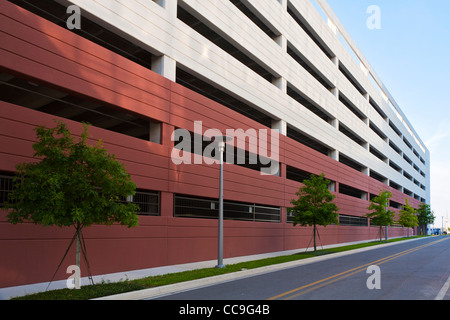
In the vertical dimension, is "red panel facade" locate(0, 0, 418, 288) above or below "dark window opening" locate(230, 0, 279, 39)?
below

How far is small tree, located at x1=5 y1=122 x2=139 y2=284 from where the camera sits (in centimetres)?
1030

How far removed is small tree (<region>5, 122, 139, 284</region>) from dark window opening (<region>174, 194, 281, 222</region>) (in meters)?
8.47

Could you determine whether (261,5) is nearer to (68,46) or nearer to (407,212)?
(68,46)

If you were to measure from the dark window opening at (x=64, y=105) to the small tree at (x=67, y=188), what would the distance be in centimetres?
817

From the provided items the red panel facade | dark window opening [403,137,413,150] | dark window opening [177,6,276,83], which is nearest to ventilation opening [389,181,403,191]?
dark window opening [403,137,413,150]

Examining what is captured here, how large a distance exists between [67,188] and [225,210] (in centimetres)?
1393

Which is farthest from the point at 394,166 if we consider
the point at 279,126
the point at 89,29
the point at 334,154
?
the point at 89,29

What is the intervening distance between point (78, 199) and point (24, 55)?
5.89m

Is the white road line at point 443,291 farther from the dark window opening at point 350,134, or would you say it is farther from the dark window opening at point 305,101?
the dark window opening at point 350,134

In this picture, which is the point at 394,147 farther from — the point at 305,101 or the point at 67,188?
the point at 67,188

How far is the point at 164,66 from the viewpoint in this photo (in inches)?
768

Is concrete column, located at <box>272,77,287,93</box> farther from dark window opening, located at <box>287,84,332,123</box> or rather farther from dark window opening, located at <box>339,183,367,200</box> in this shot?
dark window opening, located at <box>339,183,367,200</box>

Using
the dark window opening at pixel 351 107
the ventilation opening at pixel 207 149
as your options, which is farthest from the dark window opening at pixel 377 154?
the ventilation opening at pixel 207 149

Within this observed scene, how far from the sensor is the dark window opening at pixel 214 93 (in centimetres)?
2560
